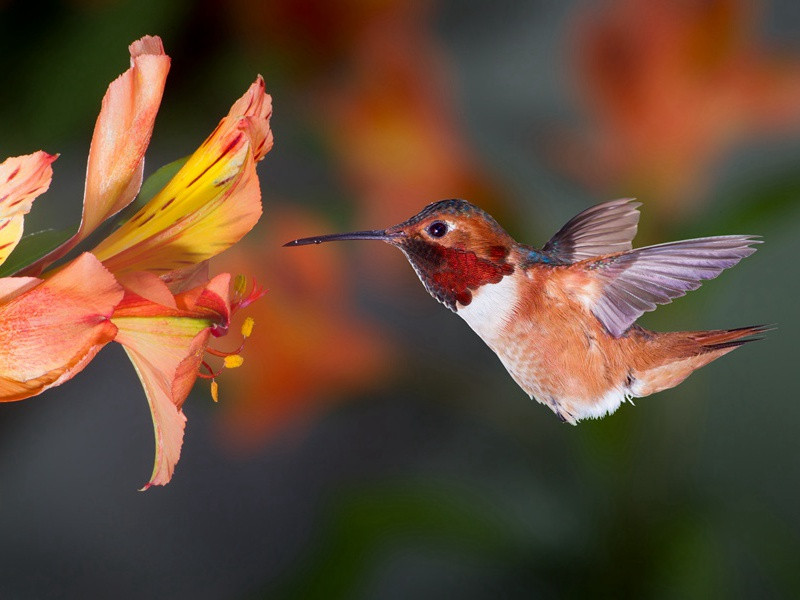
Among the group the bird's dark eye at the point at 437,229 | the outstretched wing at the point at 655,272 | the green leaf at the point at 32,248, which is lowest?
the outstretched wing at the point at 655,272

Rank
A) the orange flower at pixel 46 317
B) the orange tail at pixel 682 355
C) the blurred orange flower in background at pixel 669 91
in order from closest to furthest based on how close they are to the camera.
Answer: the orange flower at pixel 46 317
the orange tail at pixel 682 355
the blurred orange flower in background at pixel 669 91

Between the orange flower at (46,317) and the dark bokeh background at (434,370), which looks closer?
the orange flower at (46,317)

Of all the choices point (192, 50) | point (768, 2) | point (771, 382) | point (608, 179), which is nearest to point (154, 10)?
point (192, 50)

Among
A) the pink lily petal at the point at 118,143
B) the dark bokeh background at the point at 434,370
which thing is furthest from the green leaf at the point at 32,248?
the dark bokeh background at the point at 434,370

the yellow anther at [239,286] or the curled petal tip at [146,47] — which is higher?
the curled petal tip at [146,47]

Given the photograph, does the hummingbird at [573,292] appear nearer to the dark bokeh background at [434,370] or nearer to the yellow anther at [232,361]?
the yellow anther at [232,361]

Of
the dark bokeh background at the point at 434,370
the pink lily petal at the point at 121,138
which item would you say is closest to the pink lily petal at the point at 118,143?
the pink lily petal at the point at 121,138

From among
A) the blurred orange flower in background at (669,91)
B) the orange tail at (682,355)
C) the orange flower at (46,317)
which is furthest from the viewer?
the blurred orange flower in background at (669,91)

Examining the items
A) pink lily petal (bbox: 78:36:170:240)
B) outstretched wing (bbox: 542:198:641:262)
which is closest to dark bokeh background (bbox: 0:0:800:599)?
outstretched wing (bbox: 542:198:641:262)
